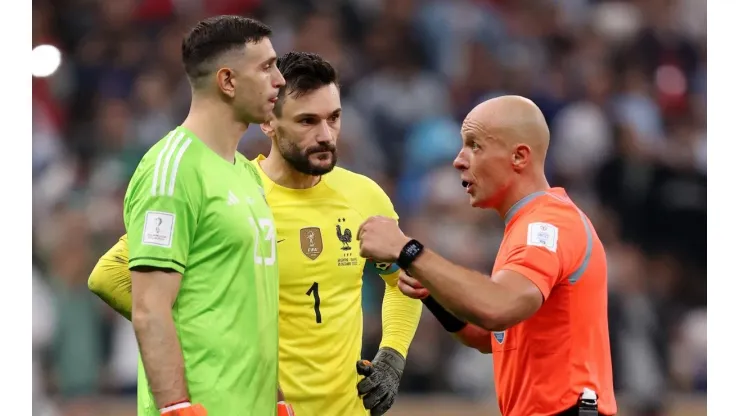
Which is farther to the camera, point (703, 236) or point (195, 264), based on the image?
point (703, 236)

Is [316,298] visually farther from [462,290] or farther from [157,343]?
[157,343]

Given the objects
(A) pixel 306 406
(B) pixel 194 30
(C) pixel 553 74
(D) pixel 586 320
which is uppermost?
(C) pixel 553 74

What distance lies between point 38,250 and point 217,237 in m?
5.58

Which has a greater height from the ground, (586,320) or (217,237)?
(217,237)

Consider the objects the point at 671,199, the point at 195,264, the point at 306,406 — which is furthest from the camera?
the point at 671,199

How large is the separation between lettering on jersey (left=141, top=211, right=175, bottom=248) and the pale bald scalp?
152 cm

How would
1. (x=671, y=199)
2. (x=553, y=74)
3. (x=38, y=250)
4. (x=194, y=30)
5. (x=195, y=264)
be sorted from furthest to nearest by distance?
(x=553, y=74), (x=671, y=199), (x=38, y=250), (x=194, y=30), (x=195, y=264)

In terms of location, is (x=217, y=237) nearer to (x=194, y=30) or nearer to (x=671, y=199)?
(x=194, y=30)

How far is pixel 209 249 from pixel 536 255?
1.30 metres

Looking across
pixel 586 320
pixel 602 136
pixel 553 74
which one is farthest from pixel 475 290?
pixel 553 74

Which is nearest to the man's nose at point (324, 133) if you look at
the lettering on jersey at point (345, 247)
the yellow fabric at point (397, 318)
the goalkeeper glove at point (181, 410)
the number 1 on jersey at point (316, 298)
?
the lettering on jersey at point (345, 247)

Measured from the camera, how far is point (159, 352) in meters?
3.66

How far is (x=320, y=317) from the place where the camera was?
4.86 m

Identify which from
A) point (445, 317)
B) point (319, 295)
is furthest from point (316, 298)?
point (445, 317)
